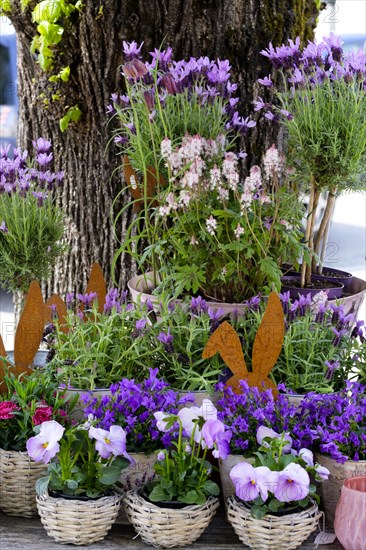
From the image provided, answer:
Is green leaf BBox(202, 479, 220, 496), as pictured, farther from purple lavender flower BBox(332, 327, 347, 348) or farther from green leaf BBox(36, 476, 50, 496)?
purple lavender flower BBox(332, 327, 347, 348)

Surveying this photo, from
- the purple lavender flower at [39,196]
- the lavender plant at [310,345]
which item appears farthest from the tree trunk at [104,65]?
the lavender plant at [310,345]

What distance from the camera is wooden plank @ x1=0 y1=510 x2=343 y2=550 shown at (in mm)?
1589

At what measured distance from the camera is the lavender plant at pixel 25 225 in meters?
2.29

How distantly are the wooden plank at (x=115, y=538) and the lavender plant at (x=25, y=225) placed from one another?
810mm

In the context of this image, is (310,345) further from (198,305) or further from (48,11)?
(48,11)

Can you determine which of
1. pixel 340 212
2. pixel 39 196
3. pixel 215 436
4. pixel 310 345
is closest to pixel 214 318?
pixel 310 345

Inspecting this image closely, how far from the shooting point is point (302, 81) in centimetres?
211

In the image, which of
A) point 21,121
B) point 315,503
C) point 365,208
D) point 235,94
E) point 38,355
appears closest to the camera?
point 315,503

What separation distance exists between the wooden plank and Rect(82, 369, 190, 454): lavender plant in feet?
0.56

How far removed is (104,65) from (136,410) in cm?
144

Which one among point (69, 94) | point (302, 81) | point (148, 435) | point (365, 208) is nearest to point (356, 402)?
point (148, 435)

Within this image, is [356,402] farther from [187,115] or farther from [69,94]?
[69,94]

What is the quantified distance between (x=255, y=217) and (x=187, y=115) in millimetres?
362

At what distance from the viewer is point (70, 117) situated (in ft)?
9.28
